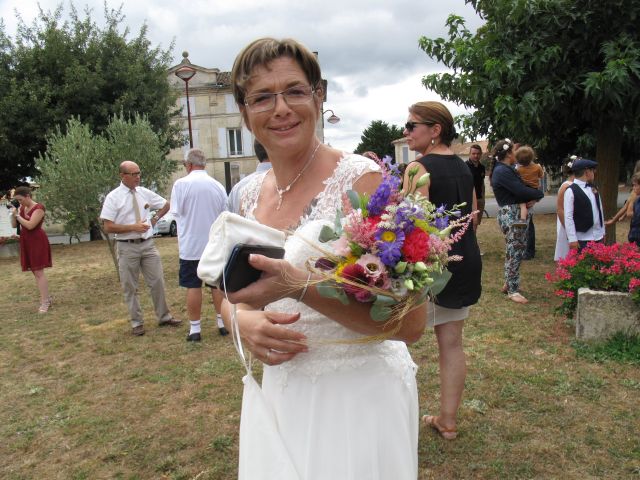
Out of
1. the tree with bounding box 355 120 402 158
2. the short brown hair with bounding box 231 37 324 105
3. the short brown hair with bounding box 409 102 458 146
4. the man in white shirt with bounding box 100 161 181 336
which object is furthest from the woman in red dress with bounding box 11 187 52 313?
the tree with bounding box 355 120 402 158

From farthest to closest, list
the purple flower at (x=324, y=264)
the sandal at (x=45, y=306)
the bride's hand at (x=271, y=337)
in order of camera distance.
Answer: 1. the sandal at (x=45, y=306)
2. the bride's hand at (x=271, y=337)
3. the purple flower at (x=324, y=264)

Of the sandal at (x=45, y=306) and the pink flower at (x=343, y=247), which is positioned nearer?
the pink flower at (x=343, y=247)

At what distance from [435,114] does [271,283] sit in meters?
2.51

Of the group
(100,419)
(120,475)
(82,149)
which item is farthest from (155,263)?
(82,149)

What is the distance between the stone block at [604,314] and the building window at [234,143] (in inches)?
1649

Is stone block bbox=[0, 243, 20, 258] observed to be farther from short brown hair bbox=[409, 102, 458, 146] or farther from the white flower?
the white flower

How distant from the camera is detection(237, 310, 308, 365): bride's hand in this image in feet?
5.15


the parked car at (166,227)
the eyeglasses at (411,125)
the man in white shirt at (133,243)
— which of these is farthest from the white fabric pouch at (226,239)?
the parked car at (166,227)

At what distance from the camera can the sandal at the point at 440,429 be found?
3.62 meters

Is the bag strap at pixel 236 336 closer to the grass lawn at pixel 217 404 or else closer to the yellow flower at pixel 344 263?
the yellow flower at pixel 344 263

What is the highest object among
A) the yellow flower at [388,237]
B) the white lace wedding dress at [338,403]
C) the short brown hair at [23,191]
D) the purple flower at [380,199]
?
the short brown hair at [23,191]

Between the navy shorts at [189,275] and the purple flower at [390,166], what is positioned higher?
the purple flower at [390,166]

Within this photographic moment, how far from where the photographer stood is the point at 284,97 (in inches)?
67.7

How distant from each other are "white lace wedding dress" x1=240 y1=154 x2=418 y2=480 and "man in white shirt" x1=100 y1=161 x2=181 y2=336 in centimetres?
559
